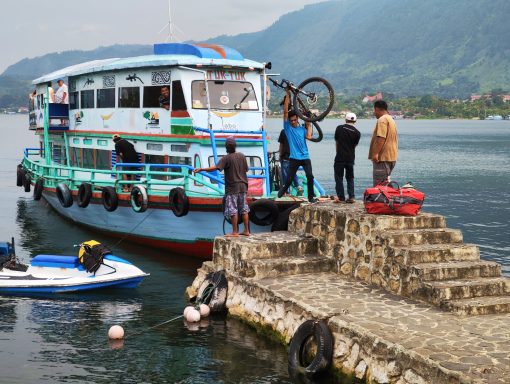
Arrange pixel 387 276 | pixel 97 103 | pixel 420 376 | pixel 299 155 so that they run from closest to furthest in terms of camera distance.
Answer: pixel 420 376 < pixel 387 276 < pixel 299 155 < pixel 97 103

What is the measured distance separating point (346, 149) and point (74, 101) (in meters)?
12.4

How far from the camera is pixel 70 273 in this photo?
14.7m

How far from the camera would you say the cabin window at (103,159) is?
21.0 meters

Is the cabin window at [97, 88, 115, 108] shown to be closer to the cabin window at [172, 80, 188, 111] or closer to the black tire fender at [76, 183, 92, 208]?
the black tire fender at [76, 183, 92, 208]

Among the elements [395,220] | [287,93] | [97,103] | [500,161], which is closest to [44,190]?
[97,103]

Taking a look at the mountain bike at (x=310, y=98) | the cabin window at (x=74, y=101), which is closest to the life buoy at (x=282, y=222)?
the mountain bike at (x=310, y=98)

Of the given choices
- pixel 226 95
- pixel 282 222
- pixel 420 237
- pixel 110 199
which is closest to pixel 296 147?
pixel 282 222

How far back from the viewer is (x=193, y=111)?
17.8 meters

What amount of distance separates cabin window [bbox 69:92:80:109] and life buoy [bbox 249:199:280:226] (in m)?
9.37

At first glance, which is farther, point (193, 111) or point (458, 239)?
point (193, 111)

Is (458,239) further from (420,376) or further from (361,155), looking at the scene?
(361,155)

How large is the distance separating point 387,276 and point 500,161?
53.4 m

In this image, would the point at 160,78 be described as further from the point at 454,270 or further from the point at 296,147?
the point at 454,270

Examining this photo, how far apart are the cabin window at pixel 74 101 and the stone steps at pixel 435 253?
48.1 ft
